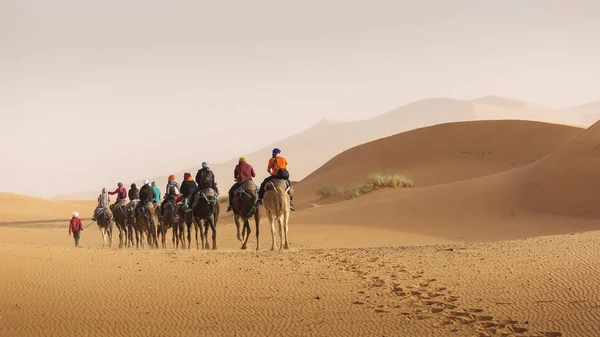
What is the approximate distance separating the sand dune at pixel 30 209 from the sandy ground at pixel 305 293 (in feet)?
148

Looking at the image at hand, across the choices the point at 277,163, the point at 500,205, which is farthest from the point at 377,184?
the point at 277,163

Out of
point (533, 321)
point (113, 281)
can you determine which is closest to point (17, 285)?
point (113, 281)

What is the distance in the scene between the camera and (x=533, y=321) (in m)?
8.98

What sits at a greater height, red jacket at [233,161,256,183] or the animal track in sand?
red jacket at [233,161,256,183]

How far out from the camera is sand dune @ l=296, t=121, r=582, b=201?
5066 cm

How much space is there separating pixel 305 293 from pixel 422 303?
184cm

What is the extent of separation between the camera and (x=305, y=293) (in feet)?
36.0

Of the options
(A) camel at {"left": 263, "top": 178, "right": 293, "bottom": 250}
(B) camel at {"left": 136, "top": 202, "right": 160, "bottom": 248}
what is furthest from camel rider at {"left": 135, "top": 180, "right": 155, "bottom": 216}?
(A) camel at {"left": 263, "top": 178, "right": 293, "bottom": 250}

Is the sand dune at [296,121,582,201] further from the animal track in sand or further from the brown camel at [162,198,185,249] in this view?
the animal track in sand

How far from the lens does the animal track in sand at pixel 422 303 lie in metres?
8.82

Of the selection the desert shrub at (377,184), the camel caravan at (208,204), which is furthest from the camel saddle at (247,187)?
the desert shrub at (377,184)

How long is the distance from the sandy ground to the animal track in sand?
0.02m

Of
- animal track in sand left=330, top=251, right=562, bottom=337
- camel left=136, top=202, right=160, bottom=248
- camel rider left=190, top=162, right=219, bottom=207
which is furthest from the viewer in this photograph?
camel left=136, top=202, right=160, bottom=248

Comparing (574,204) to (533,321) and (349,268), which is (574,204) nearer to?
(349,268)
